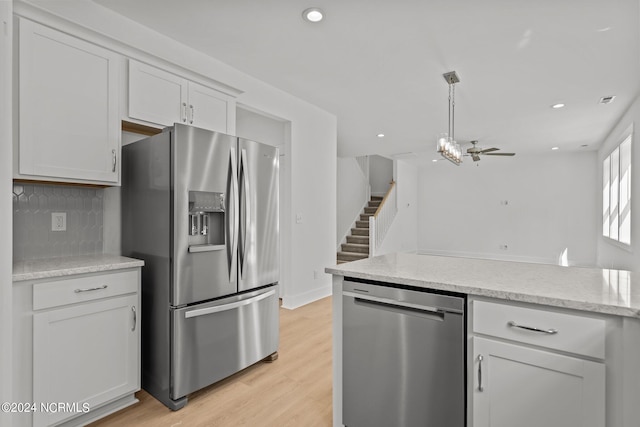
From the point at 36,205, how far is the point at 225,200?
3.91 ft

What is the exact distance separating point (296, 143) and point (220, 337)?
8.40ft

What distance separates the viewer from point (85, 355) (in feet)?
5.91

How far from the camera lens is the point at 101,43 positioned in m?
2.15

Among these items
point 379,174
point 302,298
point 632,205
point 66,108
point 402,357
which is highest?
point 379,174

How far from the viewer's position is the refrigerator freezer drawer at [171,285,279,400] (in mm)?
2014

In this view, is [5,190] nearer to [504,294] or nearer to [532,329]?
[504,294]

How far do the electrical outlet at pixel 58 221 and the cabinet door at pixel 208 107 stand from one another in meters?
1.12

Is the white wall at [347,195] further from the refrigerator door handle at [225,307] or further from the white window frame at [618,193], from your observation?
the refrigerator door handle at [225,307]

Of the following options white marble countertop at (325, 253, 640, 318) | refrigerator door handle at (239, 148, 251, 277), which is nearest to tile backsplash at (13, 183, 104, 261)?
refrigerator door handle at (239, 148, 251, 277)

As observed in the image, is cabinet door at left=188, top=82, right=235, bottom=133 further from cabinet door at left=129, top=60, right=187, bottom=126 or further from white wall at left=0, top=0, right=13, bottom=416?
white wall at left=0, top=0, right=13, bottom=416

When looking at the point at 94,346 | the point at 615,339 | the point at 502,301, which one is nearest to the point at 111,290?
the point at 94,346

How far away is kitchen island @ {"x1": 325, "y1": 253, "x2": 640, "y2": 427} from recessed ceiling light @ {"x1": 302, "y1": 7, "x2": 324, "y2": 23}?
1.89 metres

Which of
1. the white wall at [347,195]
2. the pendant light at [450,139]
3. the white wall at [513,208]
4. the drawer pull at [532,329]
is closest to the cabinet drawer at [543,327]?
the drawer pull at [532,329]

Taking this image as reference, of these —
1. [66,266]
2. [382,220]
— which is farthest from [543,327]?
[382,220]
